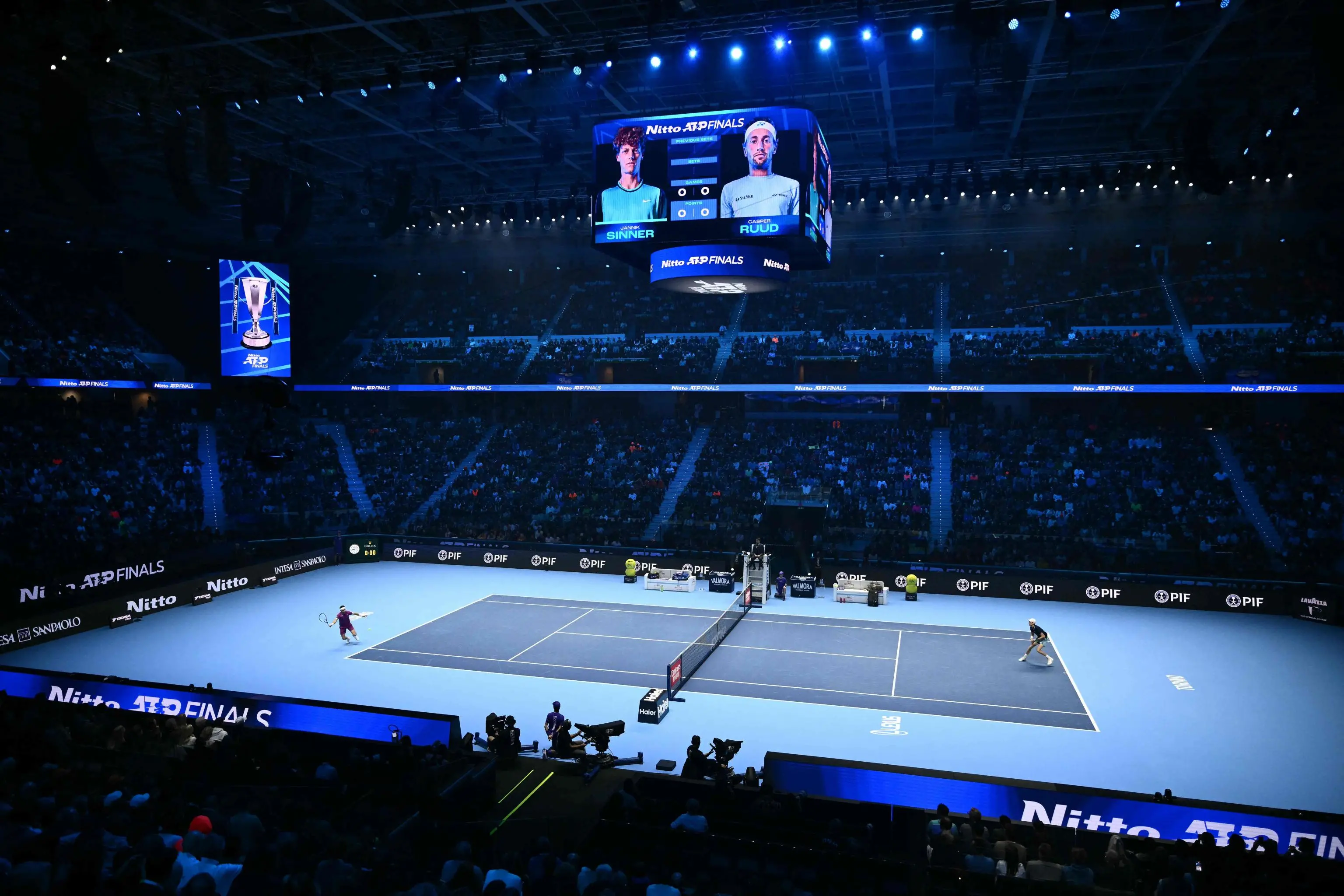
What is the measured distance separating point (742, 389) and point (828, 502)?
6.70 m

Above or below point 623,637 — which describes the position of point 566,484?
above

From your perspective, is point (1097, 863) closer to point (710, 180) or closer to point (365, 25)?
point (710, 180)

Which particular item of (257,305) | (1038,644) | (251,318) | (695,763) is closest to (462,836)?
(695,763)

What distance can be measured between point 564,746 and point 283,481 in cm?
2893

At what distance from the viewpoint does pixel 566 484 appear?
1507 inches

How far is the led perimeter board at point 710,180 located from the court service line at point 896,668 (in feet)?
34.6

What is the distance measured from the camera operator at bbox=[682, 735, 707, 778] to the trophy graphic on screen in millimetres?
31180

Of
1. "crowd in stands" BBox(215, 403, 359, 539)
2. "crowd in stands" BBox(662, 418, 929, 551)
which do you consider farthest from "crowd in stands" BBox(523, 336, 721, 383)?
"crowd in stands" BBox(215, 403, 359, 539)

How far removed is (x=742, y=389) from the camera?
37312 mm

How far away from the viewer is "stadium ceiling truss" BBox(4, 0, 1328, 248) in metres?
18.3

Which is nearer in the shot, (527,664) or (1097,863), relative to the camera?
A: (1097,863)

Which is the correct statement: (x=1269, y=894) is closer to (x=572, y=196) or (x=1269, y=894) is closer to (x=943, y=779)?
(x=943, y=779)

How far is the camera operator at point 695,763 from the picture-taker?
13281 mm

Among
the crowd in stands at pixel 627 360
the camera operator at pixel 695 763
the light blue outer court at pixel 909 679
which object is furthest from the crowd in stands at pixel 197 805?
the crowd in stands at pixel 627 360
